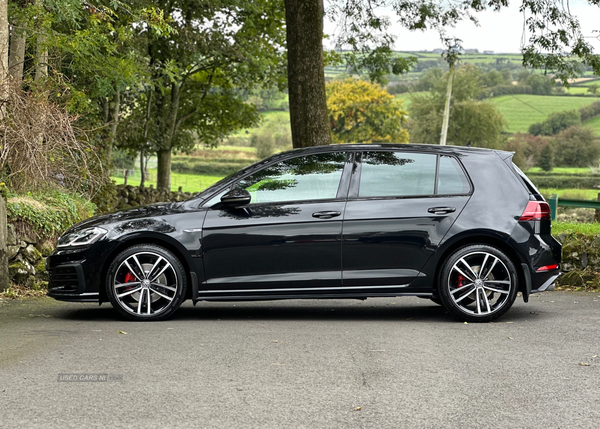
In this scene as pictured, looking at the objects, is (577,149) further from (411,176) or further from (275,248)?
(275,248)

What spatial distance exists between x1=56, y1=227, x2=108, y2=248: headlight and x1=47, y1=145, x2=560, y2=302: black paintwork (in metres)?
0.06

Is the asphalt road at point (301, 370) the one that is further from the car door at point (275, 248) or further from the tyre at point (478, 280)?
the car door at point (275, 248)

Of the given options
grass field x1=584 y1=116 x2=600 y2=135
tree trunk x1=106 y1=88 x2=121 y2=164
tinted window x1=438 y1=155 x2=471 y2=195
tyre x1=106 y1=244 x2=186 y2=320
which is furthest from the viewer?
grass field x1=584 y1=116 x2=600 y2=135

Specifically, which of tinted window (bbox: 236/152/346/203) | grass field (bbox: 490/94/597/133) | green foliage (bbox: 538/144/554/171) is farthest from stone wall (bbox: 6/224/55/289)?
grass field (bbox: 490/94/597/133)

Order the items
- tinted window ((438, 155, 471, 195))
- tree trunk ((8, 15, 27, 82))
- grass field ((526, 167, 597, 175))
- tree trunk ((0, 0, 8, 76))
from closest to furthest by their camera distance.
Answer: tinted window ((438, 155, 471, 195)) → tree trunk ((0, 0, 8, 76)) → tree trunk ((8, 15, 27, 82)) → grass field ((526, 167, 597, 175))

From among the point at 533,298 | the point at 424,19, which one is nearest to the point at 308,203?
the point at 533,298

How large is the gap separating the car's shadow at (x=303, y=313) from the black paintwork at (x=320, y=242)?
519mm

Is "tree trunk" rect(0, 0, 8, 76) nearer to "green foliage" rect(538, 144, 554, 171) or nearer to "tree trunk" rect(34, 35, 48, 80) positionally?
"tree trunk" rect(34, 35, 48, 80)

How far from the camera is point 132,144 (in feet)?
116

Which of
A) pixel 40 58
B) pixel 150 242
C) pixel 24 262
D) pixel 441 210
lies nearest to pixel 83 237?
pixel 150 242

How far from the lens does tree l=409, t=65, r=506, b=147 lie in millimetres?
86562

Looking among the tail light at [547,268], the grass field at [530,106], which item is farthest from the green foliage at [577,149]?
the tail light at [547,268]

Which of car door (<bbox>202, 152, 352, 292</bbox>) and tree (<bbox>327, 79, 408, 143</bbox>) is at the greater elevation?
tree (<bbox>327, 79, 408, 143</bbox>)

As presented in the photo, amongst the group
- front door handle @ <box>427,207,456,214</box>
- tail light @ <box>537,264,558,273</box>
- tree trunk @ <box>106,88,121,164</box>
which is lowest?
tail light @ <box>537,264,558,273</box>
